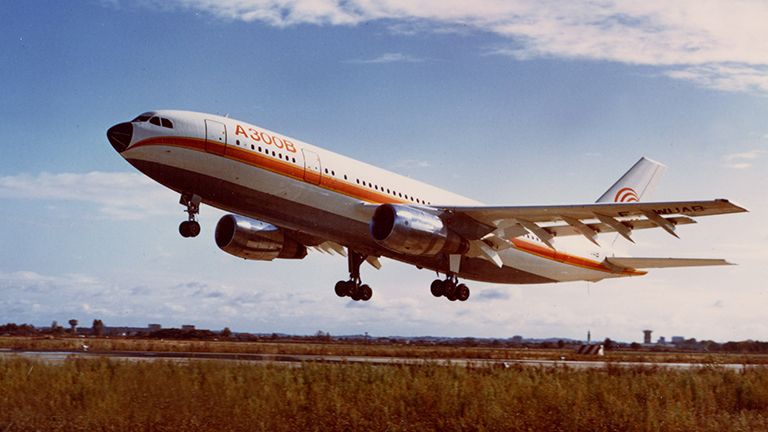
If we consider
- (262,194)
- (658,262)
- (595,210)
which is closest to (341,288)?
(262,194)

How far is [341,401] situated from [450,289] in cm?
1959

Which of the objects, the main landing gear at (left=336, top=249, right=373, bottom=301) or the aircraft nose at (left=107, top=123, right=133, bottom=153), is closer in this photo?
the aircraft nose at (left=107, top=123, right=133, bottom=153)

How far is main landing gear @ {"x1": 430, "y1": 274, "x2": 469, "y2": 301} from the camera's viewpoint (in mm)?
34969

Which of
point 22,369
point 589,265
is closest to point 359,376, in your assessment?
point 22,369

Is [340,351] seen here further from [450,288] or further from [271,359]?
[271,359]

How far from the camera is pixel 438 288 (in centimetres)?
3506

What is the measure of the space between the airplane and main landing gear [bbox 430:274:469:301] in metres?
0.04

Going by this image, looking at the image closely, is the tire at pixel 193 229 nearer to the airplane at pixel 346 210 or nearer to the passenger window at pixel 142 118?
Answer: the airplane at pixel 346 210

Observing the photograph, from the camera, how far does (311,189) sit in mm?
29016

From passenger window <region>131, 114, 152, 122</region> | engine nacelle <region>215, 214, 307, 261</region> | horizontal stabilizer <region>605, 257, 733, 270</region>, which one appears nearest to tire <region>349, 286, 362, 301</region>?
engine nacelle <region>215, 214, 307, 261</region>

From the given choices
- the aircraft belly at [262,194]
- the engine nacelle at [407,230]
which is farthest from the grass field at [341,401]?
the engine nacelle at [407,230]

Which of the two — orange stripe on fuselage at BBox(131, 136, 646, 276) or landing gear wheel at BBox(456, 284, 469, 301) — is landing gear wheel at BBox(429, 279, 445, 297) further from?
orange stripe on fuselage at BBox(131, 136, 646, 276)

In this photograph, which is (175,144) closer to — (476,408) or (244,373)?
(244,373)

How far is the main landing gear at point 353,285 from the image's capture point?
37281mm
